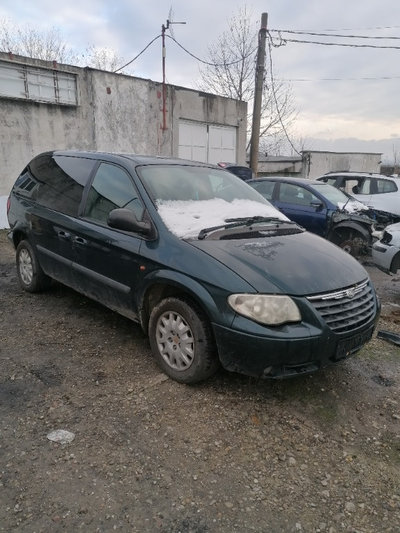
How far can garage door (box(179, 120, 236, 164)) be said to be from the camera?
13977 millimetres

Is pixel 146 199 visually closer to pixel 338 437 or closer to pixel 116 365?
pixel 116 365

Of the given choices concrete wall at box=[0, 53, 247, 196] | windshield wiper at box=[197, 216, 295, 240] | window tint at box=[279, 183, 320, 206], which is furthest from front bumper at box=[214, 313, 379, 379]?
concrete wall at box=[0, 53, 247, 196]

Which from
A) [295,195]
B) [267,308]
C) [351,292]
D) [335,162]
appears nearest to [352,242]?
[295,195]

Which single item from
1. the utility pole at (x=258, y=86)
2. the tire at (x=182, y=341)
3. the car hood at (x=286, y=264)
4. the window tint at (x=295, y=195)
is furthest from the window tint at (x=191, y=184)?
Result: the utility pole at (x=258, y=86)

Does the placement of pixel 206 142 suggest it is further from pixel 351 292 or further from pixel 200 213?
pixel 351 292

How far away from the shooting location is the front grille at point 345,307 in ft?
9.24

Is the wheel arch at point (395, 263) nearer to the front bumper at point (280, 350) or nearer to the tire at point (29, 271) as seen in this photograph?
the front bumper at point (280, 350)

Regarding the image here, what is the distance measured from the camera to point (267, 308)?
8.89 ft

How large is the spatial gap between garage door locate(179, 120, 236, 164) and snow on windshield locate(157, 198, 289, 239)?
1008 cm

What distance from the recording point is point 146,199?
11.2 ft

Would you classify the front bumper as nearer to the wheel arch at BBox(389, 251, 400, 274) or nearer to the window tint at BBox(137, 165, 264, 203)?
the window tint at BBox(137, 165, 264, 203)

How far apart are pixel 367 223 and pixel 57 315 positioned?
19.2ft

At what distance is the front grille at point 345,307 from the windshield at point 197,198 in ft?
3.54

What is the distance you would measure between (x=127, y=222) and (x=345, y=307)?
175 cm
